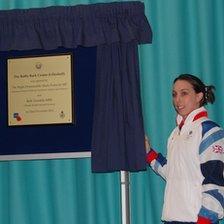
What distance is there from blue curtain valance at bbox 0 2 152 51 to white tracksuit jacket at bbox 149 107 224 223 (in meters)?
0.58

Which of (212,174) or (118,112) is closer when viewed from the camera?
(212,174)

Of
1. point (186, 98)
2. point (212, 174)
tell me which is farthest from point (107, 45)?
point (212, 174)

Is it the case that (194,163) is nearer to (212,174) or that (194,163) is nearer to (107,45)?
(212,174)

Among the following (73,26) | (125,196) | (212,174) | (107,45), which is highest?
(73,26)

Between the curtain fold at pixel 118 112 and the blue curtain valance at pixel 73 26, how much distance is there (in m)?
0.07

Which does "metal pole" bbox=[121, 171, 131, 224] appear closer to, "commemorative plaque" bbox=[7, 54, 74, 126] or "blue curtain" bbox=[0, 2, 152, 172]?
"blue curtain" bbox=[0, 2, 152, 172]

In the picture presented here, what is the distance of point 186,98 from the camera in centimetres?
225

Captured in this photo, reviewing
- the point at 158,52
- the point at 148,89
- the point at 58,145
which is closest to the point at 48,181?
the point at 58,145

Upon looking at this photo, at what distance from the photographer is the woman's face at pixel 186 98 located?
7.38 ft

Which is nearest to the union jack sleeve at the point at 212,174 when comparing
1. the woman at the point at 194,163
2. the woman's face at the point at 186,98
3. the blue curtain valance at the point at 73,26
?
the woman at the point at 194,163

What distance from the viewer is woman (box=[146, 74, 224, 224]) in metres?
2.01

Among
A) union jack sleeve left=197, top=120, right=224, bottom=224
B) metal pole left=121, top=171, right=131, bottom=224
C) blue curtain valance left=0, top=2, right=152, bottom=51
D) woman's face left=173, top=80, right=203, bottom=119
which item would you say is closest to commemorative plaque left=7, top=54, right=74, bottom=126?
blue curtain valance left=0, top=2, right=152, bottom=51

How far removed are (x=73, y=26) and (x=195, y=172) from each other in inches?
40.3

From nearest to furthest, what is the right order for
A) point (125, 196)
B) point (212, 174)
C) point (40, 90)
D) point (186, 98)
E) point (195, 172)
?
point (212, 174) → point (195, 172) → point (186, 98) → point (125, 196) → point (40, 90)
